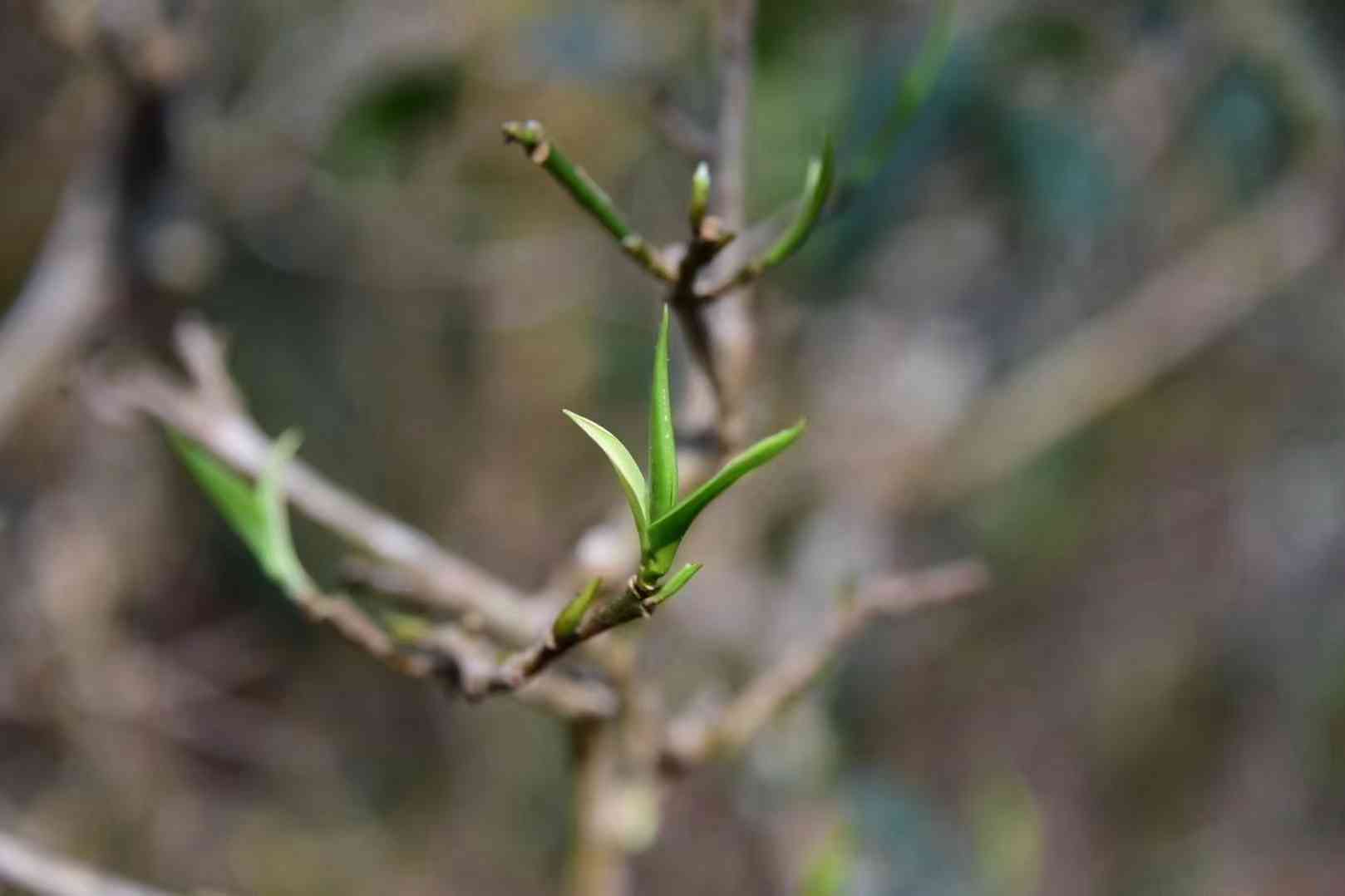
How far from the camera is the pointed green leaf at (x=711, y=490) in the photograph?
189 millimetres

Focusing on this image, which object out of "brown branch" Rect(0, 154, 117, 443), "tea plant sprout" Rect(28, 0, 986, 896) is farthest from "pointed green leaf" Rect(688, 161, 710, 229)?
"brown branch" Rect(0, 154, 117, 443)

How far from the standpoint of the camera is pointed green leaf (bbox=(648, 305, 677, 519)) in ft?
0.62

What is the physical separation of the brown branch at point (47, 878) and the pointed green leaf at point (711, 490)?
266 millimetres

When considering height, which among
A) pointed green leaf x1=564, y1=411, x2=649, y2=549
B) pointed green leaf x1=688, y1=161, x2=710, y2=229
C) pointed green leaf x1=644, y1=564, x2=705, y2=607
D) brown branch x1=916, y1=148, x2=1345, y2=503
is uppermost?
pointed green leaf x1=688, y1=161, x2=710, y2=229

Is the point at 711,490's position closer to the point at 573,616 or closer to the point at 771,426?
the point at 573,616

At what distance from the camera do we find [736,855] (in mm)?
1435

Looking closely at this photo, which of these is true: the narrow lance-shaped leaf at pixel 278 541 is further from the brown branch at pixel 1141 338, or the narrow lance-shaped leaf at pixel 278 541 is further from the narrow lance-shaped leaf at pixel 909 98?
the brown branch at pixel 1141 338

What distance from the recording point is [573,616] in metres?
0.23

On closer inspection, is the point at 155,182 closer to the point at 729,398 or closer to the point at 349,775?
the point at 729,398

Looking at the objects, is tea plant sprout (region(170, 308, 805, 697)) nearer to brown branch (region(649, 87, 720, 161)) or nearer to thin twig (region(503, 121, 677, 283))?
thin twig (region(503, 121, 677, 283))

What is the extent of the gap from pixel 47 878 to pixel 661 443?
0.30 m

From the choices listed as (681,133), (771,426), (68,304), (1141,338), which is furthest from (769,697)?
(1141,338)

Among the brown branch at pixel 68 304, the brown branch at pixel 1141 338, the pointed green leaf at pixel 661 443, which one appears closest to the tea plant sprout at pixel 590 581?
the pointed green leaf at pixel 661 443

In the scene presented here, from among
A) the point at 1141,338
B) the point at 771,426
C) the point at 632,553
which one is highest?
the point at 632,553
